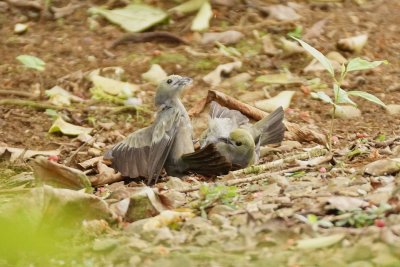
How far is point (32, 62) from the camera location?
7520 mm

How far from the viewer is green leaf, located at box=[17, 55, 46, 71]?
24.6 ft

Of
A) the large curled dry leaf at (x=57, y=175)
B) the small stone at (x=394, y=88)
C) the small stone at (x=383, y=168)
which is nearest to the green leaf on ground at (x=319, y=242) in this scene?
the small stone at (x=383, y=168)

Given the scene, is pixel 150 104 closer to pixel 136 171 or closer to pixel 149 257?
pixel 136 171

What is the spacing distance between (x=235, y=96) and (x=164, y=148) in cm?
177

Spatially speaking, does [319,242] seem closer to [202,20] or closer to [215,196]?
[215,196]

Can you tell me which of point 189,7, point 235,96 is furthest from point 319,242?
point 189,7

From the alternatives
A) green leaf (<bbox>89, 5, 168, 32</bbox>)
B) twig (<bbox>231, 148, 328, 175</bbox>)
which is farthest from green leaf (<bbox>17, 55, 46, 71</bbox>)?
twig (<bbox>231, 148, 328, 175</bbox>)

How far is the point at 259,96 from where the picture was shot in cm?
693

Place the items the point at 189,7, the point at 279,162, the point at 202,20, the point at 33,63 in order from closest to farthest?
the point at 279,162 → the point at 33,63 → the point at 202,20 → the point at 189,7

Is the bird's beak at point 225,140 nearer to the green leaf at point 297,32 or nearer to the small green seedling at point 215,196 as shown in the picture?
the small green seedling at point 215,196

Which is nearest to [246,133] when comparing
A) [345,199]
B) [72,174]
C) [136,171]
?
[136,171]

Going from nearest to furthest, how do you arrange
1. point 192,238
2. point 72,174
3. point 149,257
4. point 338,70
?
point 149,257, point 192,238, point 72,174, point 338,70

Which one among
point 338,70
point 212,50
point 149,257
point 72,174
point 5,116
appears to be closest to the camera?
point 149,257

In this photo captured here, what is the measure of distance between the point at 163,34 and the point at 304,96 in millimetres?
1633
